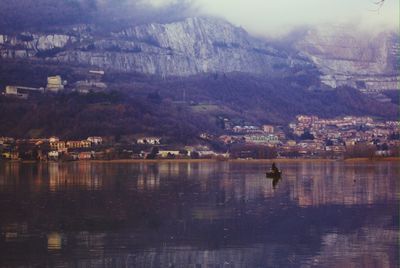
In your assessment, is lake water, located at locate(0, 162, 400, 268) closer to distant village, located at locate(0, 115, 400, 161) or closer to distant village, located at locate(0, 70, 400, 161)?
distant village, located at locate(0, 115, 400, 161)

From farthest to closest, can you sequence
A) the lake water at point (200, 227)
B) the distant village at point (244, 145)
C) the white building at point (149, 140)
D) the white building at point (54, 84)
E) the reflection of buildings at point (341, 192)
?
1. the white building at point (54, 84)
2. the white building at point (149, 140)
3. the distant village at point (244, 145)
4. the reflection of buildings at point (341, 192)
5. the lake water at point (200, 227)

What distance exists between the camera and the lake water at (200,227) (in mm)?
24859

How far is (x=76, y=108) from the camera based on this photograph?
A: 5507 inches

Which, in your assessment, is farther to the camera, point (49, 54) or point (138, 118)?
point (49, 54)

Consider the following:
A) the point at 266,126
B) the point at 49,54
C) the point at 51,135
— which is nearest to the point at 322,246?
the point at 51,135

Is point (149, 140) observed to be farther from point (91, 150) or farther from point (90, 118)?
point (90, 118)

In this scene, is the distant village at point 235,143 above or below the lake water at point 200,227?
above

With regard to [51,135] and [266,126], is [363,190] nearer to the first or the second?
[51,135]

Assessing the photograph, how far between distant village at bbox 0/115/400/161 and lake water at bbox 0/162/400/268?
73131 mm

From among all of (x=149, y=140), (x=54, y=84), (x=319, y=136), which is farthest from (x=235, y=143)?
(x=54, y=84)

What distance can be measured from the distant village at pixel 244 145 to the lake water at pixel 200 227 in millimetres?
73131

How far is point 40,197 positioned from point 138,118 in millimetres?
96129

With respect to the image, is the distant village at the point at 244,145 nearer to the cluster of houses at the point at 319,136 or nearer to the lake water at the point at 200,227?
the cluster of houses at the point at 319,136

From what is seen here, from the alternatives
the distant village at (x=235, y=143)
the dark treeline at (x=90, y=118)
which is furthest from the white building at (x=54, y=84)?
the dark treeline at (x=90, y=118)
